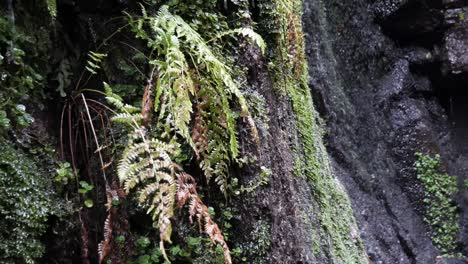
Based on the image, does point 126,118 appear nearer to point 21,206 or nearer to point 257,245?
point 21,206

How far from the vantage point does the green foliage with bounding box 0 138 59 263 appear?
1.48 meters

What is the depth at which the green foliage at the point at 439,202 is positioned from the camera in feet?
26.1

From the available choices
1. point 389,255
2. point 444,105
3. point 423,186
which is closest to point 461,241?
point 423,186

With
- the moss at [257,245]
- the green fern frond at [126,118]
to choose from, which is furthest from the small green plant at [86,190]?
the moss at [257,245]

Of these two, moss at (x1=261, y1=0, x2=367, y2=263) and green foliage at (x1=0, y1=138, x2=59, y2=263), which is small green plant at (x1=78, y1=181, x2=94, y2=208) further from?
moss at (x1=261, y1=0, x2=367, y2=263)

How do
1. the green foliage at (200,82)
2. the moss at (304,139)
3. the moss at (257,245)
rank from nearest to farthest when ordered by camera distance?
the green foliage at (200,82) < the moss at (257,245) < the moss at (304,139)

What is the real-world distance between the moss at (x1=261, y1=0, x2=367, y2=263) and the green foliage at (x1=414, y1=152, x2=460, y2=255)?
15.7ft

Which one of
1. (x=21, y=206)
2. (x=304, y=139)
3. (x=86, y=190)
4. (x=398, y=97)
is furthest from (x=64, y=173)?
(x=398, y=97)

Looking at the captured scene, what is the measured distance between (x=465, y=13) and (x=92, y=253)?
28.7 ft

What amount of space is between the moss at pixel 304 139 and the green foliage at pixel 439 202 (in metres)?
4.78

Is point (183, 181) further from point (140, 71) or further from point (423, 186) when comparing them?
point (423, 186)

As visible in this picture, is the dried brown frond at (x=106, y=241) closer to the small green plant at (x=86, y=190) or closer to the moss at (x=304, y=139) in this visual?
the small green plant at (x=86, y=190)

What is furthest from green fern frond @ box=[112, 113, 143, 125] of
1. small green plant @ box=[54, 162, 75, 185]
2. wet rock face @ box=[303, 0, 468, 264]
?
wet rock face @ box=[303, 0, 468, 264]

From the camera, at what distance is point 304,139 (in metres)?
3.36
